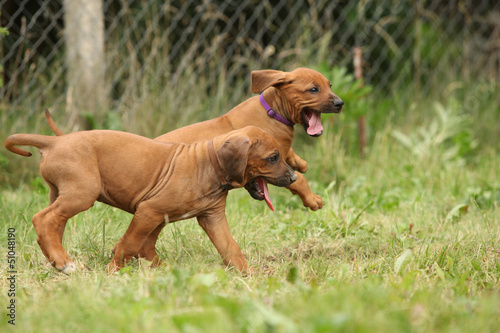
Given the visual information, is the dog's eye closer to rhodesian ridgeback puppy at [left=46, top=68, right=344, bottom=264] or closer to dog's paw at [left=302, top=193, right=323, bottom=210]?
rhodesian ridgeback puppy at [left=46, top=68, right=344, bottom=264]

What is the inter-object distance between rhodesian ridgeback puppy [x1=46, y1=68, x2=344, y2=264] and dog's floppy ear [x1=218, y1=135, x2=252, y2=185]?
563mm

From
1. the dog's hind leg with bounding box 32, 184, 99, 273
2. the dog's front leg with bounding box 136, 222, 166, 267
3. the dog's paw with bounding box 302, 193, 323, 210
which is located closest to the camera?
the dog's hind leg with bounding box 32, 184, 99, 273

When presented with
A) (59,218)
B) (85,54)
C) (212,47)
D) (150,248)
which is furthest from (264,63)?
(59,218)

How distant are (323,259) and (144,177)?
126 centimetres

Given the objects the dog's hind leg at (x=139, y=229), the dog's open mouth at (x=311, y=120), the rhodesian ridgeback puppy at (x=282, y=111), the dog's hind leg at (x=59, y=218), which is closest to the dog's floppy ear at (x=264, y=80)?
the rhodesian ridgeback puppy at (x=282, y=111)

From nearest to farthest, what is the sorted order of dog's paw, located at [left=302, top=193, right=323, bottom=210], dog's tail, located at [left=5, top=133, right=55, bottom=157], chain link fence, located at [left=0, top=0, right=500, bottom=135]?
1. dog's tail, located at [left=5, top=133, right=55, bottom=157]
2. dog's paw, located at [left=302, top=193, right=323, bottom=210]
3. chain link fence, located at [left=0, top=0, right=500, bottom=135]

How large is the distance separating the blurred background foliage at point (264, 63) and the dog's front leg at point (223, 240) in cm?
293

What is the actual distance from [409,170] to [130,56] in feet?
11.5

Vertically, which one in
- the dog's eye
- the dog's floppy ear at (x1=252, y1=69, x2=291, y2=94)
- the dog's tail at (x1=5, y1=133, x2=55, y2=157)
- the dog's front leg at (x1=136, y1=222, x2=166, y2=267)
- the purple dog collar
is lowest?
the dog's front leg at (x1=136, y1=222, x2=166, y2=267)

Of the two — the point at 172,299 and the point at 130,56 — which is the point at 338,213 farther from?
the point at 130,56

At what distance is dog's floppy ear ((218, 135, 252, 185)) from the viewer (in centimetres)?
356

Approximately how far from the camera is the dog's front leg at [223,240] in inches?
146

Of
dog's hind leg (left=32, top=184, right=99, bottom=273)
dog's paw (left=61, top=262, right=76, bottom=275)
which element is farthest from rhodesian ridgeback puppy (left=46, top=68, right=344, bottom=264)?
dog's paw (left=61, top=262, right=76, bottom=275)

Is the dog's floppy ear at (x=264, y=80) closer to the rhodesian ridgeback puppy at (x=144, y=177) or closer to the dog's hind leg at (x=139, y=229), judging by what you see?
the rhodesian ridgeback puppy at (x=144, y=177)
